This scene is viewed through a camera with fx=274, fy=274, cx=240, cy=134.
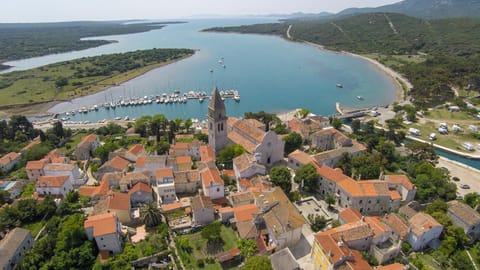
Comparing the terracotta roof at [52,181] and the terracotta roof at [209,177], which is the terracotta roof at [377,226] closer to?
the terracotta roof at [209,177]

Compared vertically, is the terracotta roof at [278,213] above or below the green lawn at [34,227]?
above

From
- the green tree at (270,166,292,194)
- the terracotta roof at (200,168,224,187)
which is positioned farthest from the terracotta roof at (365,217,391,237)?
the terracotta roof at (200,168,224,187)

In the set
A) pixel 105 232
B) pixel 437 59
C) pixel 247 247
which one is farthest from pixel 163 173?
pixel 437 59

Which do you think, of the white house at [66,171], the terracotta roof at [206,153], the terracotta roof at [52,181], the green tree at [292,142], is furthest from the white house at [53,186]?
the green tree at [292,142]

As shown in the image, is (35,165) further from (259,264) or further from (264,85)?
(264,85)

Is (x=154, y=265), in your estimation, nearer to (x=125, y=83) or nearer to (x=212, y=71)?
(x=125, y=83)
